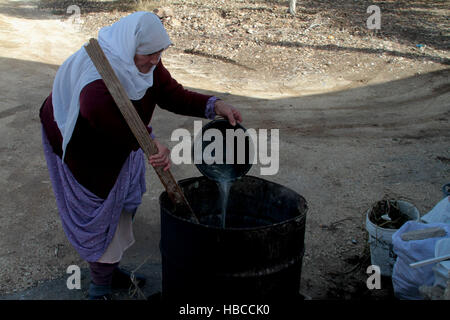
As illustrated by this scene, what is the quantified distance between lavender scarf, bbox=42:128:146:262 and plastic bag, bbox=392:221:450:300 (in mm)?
1734

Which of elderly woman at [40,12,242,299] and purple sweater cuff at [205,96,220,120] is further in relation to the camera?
purple sweater cuff at [205,96,220,120]

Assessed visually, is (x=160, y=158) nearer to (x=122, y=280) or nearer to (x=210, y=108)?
(x=210, y=108)

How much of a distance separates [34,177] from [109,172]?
262 centimetres

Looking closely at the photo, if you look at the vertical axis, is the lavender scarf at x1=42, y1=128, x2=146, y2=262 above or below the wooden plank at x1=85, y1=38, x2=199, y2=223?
below

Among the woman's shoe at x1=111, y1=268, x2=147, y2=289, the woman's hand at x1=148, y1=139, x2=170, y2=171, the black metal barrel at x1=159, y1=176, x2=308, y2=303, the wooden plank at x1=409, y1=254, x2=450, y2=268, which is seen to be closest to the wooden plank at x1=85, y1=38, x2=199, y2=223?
the woman's hand at x1=148, y1=139, x2=170, y2=171

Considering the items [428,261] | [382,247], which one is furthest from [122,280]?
[428,261]

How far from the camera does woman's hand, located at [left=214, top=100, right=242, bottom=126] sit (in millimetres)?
2807

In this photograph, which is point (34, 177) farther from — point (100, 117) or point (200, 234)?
point (200, 234)

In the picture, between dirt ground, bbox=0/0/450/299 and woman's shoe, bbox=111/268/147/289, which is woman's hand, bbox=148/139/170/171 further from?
dirt ground, bbox=0/0/450/299

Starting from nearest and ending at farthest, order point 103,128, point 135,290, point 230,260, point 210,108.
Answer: point 230,260
point 103,128
point 210,108
point 135,290

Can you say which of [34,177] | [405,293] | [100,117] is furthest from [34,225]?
[405,293]

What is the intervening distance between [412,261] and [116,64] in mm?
2095

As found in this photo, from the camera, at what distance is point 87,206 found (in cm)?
286

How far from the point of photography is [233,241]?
2.28 m
